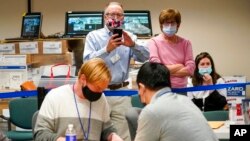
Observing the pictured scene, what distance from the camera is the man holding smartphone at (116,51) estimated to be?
3674mm

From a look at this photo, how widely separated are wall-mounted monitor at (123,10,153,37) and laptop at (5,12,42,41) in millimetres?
1303

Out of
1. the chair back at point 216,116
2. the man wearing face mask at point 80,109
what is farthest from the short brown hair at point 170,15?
the man wearing face mask at point 80,109

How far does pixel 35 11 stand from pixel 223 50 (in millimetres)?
3037

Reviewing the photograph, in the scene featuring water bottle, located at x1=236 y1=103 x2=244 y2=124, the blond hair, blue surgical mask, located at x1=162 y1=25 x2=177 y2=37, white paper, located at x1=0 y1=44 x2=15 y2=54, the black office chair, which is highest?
blue surgical mask, located at x1=162 y1=25 x2=177 y2=37

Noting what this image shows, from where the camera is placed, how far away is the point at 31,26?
6535 millimetres

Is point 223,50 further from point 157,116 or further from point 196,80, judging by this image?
point 157,116

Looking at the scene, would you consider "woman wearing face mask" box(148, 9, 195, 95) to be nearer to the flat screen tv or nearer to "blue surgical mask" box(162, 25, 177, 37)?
"blue surgical mask" box(162, 25, 177, 37)

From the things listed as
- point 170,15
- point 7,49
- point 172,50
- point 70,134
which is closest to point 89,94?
point 70,134

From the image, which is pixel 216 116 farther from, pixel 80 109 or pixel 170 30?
pixel 80 109

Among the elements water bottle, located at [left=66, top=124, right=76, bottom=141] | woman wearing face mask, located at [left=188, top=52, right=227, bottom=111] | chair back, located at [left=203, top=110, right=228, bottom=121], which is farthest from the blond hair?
woman wearing face mask, located at [left=188, top=52, right=227, bottom=111]

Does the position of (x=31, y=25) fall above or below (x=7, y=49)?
above

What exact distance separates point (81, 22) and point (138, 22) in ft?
2.67

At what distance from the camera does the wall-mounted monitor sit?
20.2 feet

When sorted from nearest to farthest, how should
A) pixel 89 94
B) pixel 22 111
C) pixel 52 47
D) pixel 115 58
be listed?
1. pixel 89 94
2. pixel 115 58
3. pixel 22 111
4. pixel 52 47
